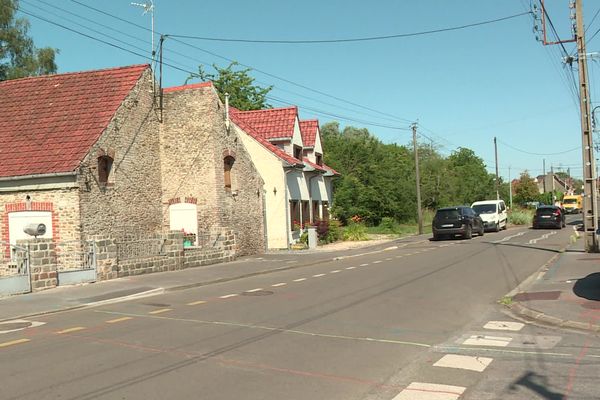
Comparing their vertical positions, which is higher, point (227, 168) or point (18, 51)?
point (18, 51)

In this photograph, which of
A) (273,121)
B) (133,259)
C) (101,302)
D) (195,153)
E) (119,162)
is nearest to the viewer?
(101,302)

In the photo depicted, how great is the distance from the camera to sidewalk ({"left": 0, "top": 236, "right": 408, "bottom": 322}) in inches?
474

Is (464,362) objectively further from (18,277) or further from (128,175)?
(128,175)

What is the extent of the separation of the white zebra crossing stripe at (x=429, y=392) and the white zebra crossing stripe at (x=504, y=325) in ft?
11.4

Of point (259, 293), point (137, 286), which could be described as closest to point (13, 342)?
point (259, 293)

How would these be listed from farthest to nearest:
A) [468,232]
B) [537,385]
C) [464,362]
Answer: [468,232]
[464,362]
[537,385]

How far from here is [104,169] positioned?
19.8 metres

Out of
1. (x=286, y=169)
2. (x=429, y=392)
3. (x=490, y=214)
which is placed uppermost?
(x=286, y=169)

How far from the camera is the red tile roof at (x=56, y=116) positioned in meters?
18.9

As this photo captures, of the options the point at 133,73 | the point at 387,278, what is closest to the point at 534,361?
the point at 387,278

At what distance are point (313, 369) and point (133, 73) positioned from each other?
704 inches

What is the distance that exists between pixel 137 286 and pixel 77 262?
163 inches

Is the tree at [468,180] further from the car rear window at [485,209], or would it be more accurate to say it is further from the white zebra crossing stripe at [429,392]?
the white zebra crossing stripe at [429,392]

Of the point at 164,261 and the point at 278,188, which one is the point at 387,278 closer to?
the point at 164,261
